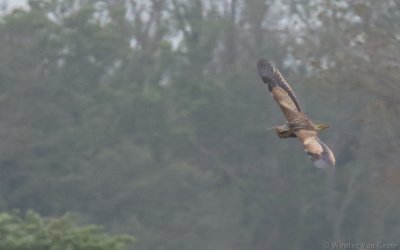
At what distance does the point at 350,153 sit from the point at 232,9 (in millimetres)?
9010

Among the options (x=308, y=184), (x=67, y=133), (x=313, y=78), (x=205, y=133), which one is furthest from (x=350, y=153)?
(x=313, y=78)

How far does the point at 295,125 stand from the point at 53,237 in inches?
160

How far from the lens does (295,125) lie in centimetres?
1053

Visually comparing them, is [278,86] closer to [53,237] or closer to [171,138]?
[53,237]

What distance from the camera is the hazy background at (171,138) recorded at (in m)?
35.2

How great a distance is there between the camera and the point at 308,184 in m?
35.7

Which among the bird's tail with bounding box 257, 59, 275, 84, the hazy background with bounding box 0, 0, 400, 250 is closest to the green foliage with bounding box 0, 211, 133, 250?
the bird's tail with bounding box 257, 59, 275, 84

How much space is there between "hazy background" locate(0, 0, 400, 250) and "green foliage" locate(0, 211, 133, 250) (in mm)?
17794

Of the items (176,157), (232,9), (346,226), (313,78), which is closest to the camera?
(313,78)

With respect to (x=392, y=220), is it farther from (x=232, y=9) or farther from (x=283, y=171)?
(x=232, y=9)

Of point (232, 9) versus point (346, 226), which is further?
point (232, 9)

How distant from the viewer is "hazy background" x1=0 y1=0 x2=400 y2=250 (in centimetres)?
3522

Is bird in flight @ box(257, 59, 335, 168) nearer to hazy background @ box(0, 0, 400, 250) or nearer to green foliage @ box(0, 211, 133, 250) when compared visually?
green foliage @ box(0, 211, 133, 250)

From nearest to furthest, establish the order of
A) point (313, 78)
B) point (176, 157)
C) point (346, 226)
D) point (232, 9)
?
point (313, 78), point (346, 226), point (176, 157), point (232, 9)
